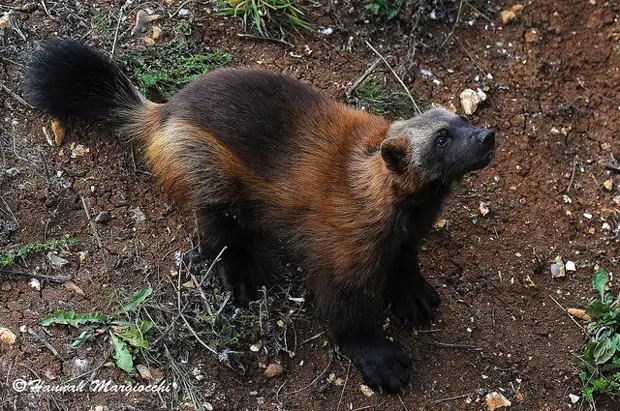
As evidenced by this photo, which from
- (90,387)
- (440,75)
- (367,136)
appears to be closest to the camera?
(90,387)

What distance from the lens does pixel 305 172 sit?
3883mm

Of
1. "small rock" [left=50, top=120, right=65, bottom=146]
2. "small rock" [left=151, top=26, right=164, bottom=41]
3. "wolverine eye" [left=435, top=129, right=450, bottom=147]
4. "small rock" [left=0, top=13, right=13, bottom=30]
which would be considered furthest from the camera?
"small rock" [left=151, top=26, right=164, bottom=41]

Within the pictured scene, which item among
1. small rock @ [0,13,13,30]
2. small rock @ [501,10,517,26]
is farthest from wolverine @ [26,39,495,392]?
small rock @ [501,10,517,26]

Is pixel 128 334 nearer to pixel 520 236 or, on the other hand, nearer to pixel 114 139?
pixel 114 139

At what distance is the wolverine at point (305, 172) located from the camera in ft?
12.0

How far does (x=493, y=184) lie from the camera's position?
488 centimetres

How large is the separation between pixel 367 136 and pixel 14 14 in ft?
8.74

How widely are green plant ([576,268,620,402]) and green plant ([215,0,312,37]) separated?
272 centimetres

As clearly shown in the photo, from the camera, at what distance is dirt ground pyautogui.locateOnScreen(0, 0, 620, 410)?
153 inches

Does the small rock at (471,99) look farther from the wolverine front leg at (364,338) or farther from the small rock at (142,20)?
the small rock at (142,20)

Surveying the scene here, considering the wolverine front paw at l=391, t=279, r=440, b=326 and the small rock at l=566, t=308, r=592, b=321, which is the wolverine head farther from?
the small rock at l=566, t=308, r=592, b=321

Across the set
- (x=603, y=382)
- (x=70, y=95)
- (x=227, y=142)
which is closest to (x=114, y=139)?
(x=70, y=95)

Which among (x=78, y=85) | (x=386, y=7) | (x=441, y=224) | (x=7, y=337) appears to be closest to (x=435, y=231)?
(x=441, y=224)

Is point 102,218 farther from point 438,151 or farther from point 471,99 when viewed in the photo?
point 471,99
